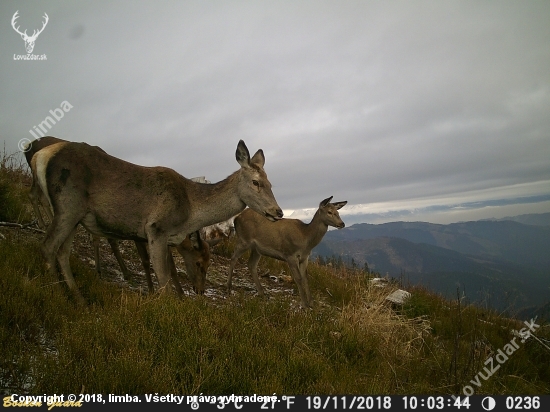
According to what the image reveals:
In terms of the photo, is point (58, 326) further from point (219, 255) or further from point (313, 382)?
point (219, 255)

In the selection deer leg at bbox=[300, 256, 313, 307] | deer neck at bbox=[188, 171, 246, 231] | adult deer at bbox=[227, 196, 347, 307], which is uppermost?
deer neck at bbox=[188, 171, 246, 231]

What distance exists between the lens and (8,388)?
2.98 meters

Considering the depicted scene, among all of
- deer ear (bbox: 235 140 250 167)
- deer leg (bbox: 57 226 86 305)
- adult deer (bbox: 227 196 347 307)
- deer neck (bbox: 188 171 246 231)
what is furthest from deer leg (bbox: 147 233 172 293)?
adult deer (bbox: 227 196 347 307)

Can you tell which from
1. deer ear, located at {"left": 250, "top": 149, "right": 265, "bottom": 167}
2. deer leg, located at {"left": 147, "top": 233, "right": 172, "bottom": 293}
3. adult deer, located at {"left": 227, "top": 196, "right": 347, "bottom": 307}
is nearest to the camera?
deer leg, located at {"left": 147, "top": 233, "right": 172, "bottom": 293}

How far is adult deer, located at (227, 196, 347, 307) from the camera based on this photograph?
10750 mm

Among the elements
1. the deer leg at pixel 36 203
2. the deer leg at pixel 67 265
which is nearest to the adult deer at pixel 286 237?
the deer leg at pixel 36 203

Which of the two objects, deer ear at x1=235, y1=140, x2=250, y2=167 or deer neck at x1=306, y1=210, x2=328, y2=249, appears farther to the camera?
deer neck at x1=306, y1=210, x2=328, y2=249

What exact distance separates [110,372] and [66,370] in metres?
0.37

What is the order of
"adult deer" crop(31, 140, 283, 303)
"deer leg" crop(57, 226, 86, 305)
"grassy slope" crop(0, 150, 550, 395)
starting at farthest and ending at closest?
"adult deer" crop(31, 140, 283, 303) → "deer leg" crop(57, 226, 86, 305) → "grassy slope" crop(0, 150, 550, 395)

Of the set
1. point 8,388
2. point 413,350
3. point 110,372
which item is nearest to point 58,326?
point 8,388

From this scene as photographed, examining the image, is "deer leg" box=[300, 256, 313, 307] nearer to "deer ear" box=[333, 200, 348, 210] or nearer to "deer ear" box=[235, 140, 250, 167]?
"deer ear" box=[333, 200, 348, 210]

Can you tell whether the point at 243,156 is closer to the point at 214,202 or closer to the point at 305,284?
the point at 214,202

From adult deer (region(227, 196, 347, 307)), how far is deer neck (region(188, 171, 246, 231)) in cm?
390

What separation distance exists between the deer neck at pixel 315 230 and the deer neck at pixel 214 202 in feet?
15.4
